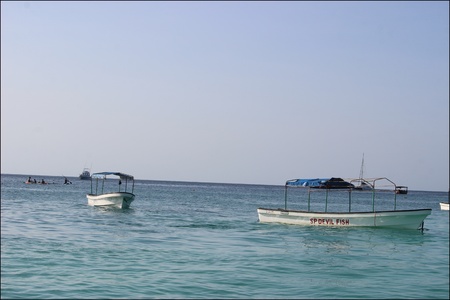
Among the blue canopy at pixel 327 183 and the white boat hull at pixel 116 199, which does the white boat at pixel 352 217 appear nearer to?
the blue canopy at pixel 327 183

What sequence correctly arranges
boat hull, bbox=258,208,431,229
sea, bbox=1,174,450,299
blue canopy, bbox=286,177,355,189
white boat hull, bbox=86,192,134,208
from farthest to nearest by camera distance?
1. white boat hull, bbox=86,192,134,208
2. blue canopy, bbox=286,177,355,189
3. boat hull, bbox=258,208,431,229
4. sea, bbox=1,174,450,299

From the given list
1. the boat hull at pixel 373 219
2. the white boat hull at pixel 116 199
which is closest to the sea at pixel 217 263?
the boat hull at pixel 373 219

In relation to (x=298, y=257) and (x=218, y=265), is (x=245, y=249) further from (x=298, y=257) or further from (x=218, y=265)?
(x=218, y=265)

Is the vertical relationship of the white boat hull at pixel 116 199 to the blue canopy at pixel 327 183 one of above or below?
below

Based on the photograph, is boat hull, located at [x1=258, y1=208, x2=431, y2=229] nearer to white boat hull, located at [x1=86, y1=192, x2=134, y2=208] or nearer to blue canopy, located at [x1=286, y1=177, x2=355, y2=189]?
blue canopy, located at [x1=286, y1=177, x2=355, y2=189]

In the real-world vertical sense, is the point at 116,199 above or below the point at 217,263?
above

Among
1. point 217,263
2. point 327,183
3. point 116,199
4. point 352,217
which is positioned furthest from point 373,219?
point 116,199

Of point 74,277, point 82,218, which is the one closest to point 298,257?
point 74,277

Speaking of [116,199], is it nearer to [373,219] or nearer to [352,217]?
[352,217]

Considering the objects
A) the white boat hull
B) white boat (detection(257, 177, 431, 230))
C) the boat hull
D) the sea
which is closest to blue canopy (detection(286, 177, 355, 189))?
white boat (detection(257, 177, 431, 230))

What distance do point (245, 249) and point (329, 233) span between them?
452 inches

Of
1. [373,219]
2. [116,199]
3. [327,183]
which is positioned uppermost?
[327,183]

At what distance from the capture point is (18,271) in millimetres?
20562

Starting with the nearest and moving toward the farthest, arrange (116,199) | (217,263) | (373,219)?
(217,263)
(373,219)
(116,199)
